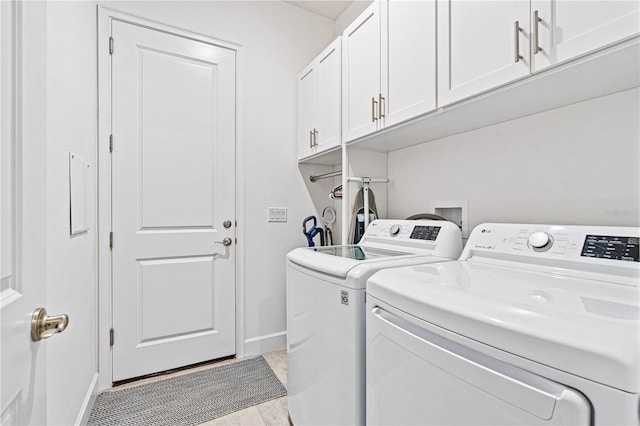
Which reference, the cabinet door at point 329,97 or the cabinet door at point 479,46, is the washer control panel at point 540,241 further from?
the cabinet door at point 329,97

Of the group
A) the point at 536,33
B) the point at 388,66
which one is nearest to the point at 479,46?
the point at 536,33

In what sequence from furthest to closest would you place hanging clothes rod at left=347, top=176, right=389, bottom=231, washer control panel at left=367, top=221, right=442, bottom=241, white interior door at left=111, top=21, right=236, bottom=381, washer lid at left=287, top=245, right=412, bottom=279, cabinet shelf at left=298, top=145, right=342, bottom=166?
cabinet shelf at left=298, top=145, right=342, bottom=166 → white interior door at left=111, top=21, right=236, bottom=381 → hanging clothes rod at left=347, top=176, right=389, bottom=231 → washer control panel at left=367, top=221, right=442, bottom=241 → washer lid at left=287, top=245, right=412, bottom=279

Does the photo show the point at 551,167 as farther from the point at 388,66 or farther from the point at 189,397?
the point at 189,397

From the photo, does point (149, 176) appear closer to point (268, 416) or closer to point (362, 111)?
point (362, 111)

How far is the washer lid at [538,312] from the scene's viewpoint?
487mm

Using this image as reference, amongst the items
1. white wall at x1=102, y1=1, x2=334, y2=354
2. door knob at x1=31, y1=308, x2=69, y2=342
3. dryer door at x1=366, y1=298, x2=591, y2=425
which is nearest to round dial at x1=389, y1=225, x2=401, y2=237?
dryer door at x1=366, y1=298, x2=591, y2=425

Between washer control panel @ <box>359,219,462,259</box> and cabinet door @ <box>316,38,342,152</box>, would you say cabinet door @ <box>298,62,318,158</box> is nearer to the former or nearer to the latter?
cabinet door @ <box>316,38,342,152</box>

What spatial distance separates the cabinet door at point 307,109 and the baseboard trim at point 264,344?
152cm

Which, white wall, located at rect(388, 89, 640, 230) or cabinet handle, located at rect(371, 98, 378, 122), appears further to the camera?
cabinet handle, located at rect(371, 98, 378, 122)

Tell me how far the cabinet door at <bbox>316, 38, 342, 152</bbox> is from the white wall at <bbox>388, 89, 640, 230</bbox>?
0.65 meters

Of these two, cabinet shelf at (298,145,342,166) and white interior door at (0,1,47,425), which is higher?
cabinet shelf at (298,145,342,166)

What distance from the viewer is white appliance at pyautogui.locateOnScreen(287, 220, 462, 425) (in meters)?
1.07

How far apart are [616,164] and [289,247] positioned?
2083 millimetres

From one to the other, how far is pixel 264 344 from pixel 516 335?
226 centimetres
